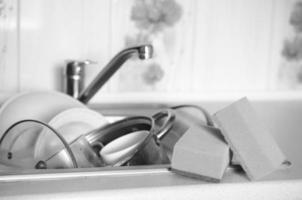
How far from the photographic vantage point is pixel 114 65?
120 centimetres

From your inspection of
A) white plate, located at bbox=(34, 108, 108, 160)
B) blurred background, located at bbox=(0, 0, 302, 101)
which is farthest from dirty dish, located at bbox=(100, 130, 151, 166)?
blurred background, located at bbox=(0, 0, 302, 101)

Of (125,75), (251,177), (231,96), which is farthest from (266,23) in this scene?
(251,177)

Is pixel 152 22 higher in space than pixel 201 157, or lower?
higher

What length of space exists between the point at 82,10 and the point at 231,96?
1.67 feet

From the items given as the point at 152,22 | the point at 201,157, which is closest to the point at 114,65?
the point at 152,22

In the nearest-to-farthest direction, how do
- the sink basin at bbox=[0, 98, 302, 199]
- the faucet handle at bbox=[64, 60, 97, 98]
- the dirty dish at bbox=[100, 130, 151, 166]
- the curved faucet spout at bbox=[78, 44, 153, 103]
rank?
the sink basin at bbox=[0, 98, 302, 199]
the dirty dish at bbox=[100, 130, 151, 166]
the curved faucet spout at bbox=[78, 44, 153, 103]
the faucet handle at bbox=[64, 60, 97, 98]

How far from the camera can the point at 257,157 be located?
2.49 ft

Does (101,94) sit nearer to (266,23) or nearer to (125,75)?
(125,75)

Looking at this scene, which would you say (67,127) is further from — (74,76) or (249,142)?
(249,142)

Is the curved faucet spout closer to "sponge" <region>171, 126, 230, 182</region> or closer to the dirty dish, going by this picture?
the dirty dish

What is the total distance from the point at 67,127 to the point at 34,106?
0.12 metres

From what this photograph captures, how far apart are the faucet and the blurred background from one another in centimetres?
14

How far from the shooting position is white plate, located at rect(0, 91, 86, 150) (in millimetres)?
1131

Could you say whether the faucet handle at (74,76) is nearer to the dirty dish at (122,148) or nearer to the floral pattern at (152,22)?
the floral pattern at (152,22)
